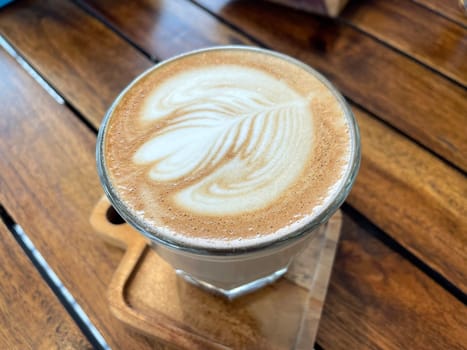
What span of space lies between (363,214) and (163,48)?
0.59 metres

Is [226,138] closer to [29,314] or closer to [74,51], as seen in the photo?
[29,314]

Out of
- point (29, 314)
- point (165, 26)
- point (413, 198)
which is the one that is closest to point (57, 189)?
point (29, 314)

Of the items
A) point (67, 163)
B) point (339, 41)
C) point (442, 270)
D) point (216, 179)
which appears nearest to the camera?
point (216, 179)

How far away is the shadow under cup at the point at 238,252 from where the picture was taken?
1.39 ft

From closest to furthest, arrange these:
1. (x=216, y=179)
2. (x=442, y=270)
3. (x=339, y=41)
→ (x=216, y=179)
(x=442, y=270)
(x=339, y=41)

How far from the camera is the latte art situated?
47 cm

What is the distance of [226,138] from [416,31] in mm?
649

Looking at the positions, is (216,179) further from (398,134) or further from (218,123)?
(398,134)

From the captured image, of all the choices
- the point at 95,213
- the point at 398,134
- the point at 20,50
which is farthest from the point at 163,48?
the point at 398,134

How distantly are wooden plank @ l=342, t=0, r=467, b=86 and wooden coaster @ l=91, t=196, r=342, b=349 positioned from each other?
0.47m

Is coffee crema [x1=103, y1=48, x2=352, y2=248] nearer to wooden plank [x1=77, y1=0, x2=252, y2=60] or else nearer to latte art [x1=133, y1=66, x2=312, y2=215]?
latte art [x1=133, y1=66, x2=312, y2=215]

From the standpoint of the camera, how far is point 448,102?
79 centimetres

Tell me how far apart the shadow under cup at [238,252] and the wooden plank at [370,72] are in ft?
0.97

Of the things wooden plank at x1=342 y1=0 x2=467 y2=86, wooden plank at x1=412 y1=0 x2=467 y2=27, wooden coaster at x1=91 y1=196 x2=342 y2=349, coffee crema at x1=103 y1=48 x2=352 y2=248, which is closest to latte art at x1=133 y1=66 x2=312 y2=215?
coffee crema at x1=103 y1=48 x2=352 y2=248
